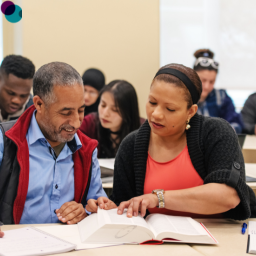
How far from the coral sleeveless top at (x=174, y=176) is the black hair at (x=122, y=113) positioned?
4.12ft

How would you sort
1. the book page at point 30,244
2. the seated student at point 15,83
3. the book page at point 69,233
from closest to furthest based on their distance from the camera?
the book page at point 30,244, the book page at point 69,233, the seated student at point 15,83

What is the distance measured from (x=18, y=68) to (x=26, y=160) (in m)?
1.27

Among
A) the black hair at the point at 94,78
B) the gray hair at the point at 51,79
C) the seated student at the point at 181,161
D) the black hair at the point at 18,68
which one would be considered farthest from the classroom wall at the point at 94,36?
the seated student at the point at 181,161

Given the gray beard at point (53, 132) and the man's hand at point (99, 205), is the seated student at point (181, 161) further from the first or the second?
the gray beard at point (53, 132)

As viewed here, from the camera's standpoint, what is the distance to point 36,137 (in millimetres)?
1463

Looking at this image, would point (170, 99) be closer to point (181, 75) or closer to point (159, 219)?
point (181, 75)

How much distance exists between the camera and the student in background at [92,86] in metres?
3.57

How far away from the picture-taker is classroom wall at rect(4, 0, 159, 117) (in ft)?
11.7

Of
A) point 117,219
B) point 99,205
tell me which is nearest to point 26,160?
point 99,205

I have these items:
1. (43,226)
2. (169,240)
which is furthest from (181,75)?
(43,226)

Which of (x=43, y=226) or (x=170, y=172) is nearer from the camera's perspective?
(x=43, y=226)

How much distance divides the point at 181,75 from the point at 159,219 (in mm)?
595

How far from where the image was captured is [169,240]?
1133mm

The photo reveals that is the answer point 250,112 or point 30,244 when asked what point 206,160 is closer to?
point 30,244
